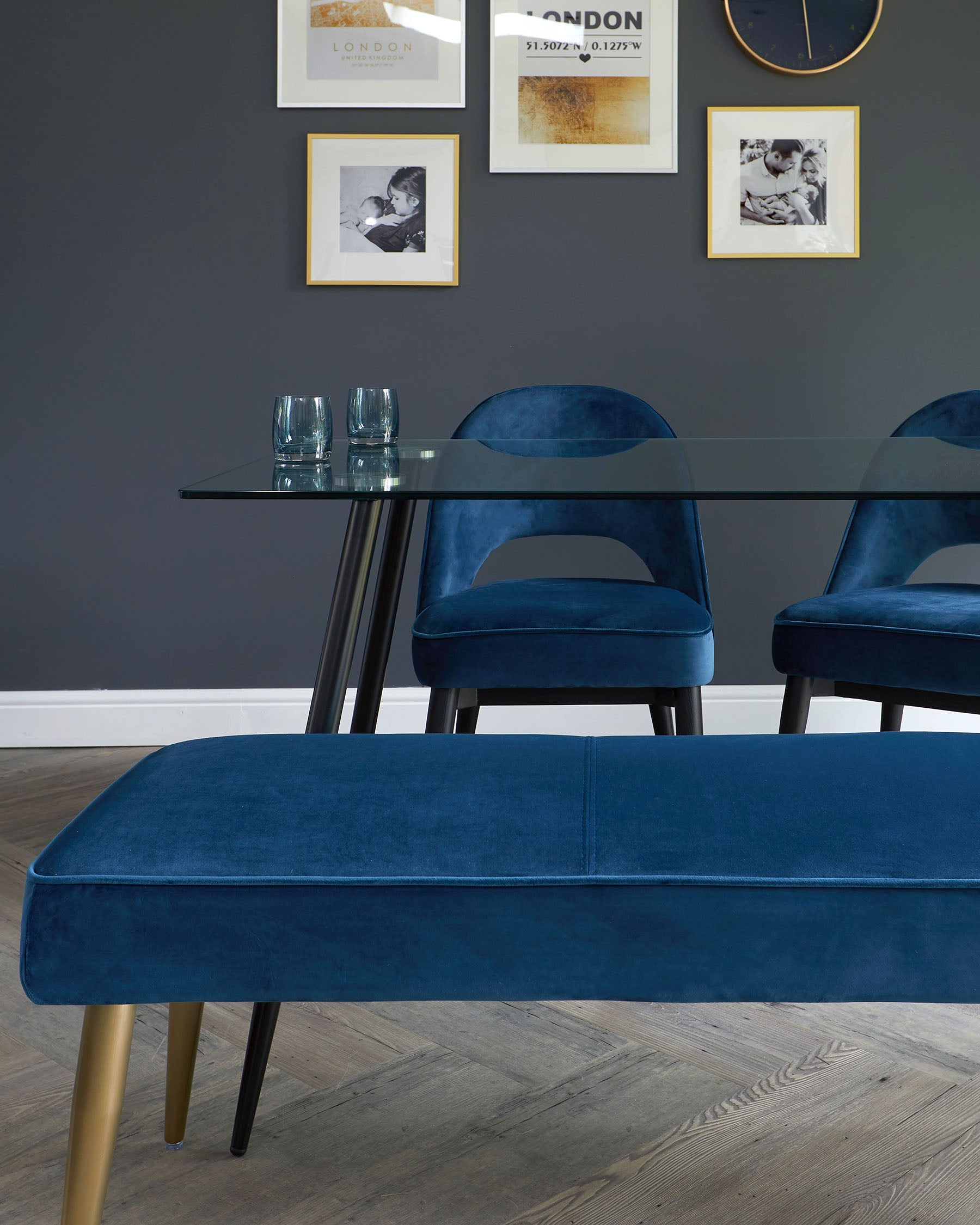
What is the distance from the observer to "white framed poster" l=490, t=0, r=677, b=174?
113 inches

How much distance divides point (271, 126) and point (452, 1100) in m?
2.43

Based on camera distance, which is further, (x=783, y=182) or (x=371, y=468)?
(x=783, y=182)

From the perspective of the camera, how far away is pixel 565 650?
6.20 ft

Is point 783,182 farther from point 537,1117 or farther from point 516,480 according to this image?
point 537,1117

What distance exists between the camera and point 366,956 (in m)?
0.91

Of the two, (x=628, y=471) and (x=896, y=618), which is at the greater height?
(x=628, y=471)

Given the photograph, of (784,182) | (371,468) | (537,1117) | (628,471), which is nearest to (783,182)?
(784,182)

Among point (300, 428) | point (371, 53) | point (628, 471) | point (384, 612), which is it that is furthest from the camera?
point (371, 53)

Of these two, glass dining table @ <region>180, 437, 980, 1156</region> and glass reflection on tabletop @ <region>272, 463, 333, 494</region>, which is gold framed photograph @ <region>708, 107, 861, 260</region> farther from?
glass reflection on tabletop @ <region>272, 463, 333, 494</region>

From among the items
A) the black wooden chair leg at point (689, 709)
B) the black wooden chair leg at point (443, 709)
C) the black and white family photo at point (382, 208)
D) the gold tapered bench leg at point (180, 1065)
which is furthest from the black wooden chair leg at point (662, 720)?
the black and white family photo at point (382, 208)

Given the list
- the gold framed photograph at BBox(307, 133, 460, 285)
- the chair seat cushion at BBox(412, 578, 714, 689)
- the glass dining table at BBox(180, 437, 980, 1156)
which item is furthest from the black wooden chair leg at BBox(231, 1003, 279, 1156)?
the gold framed photograph at BBox(307, 133, 460, 285)

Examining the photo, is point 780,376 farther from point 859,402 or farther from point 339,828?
point 339,828

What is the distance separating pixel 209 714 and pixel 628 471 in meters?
1.87

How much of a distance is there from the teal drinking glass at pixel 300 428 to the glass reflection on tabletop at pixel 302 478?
7 cm
